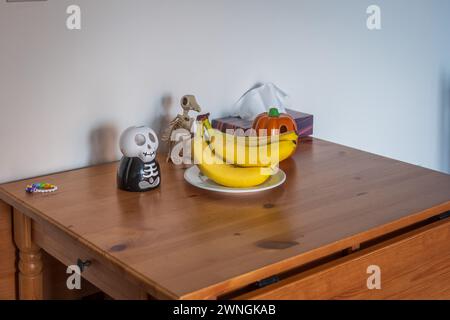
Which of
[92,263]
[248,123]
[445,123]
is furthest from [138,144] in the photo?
[445,123]

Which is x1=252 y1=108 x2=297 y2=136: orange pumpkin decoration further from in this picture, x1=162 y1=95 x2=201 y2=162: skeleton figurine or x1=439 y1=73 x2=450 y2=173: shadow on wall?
x1=439 y1=73 x2=450 y2=173: shadow on wall

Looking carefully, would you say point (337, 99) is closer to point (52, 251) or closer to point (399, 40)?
point (399, 40)

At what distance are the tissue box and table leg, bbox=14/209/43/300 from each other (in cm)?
58

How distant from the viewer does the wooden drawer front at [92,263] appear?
4.31ft

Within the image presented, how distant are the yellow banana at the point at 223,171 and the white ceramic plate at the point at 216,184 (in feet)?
0.05

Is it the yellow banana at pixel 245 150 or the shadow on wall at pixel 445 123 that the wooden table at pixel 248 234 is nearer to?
the yellow banana at pixel 245 150

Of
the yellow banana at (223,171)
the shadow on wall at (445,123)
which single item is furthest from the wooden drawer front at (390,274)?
the shadow on wall at (445,123)

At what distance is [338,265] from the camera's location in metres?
1.38

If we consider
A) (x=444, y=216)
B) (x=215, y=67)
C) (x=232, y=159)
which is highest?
(x=215, y=67)

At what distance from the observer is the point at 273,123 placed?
6.09ft

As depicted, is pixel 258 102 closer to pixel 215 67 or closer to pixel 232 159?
pixel 215 67

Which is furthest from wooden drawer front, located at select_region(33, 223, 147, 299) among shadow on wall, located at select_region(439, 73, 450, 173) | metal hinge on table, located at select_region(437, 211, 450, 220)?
shadow on wall, located at select_region(439, 73, 450, 173)

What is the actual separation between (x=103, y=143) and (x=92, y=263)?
47 centimetres
